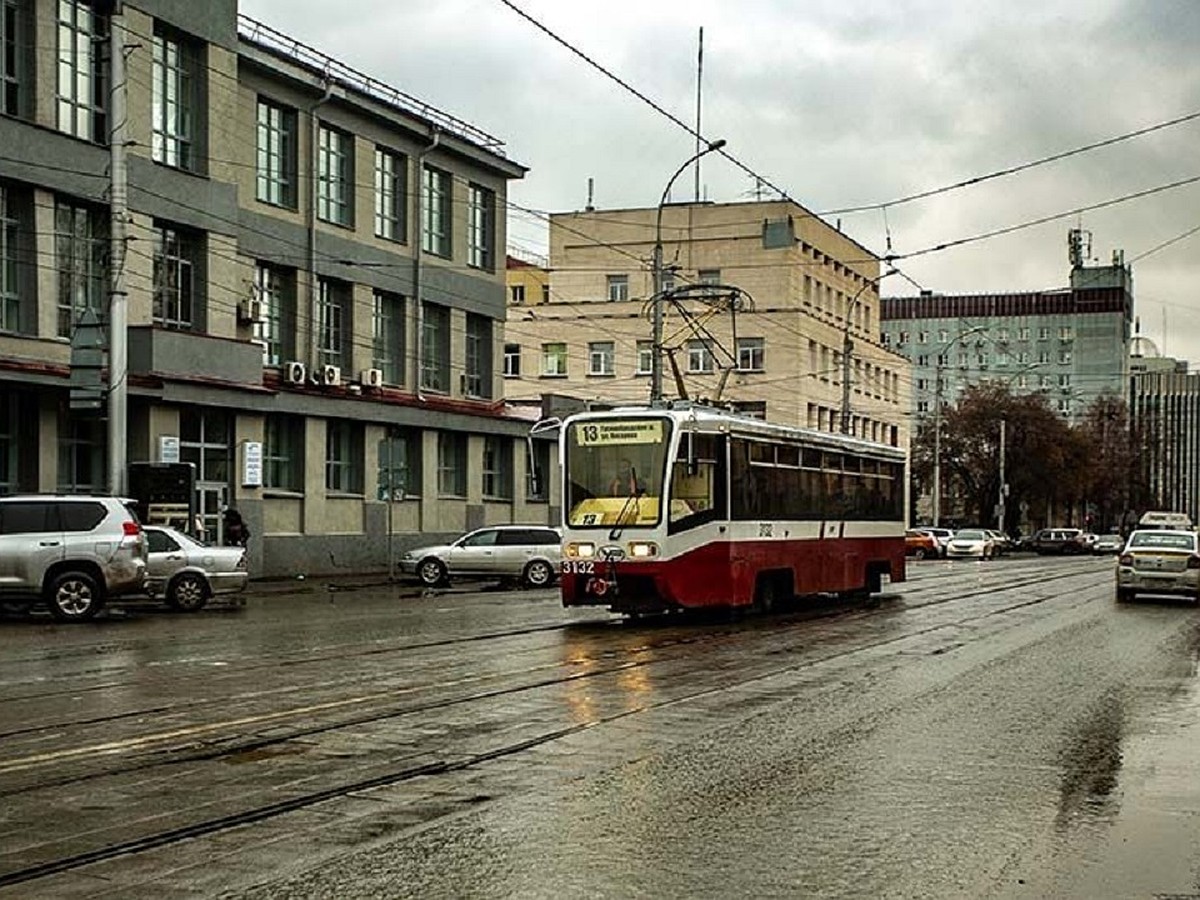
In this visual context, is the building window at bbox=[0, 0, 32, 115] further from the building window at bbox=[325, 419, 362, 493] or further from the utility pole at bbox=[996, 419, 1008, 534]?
the utility pole at bbox=[996, 419, 1008, 534]

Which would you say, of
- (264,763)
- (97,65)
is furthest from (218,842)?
(97,65)

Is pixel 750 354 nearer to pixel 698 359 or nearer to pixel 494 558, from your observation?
pixel 698 359

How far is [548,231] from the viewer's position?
8294 cm

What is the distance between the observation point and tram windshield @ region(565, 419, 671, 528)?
2298 cm

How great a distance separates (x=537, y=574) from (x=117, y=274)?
548 inches

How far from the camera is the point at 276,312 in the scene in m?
43.0

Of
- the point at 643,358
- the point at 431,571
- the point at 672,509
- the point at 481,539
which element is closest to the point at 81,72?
the point at 431,571

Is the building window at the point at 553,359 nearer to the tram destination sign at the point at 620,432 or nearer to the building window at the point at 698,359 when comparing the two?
the building window at the point at 698,359

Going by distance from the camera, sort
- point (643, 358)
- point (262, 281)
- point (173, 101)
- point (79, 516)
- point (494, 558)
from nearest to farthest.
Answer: point (79, 516)
point (173, 101)
point (494, 558)
point (262, 281)
point (643, 358)

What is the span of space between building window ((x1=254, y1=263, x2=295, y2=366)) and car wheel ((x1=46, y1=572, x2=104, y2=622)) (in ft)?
58.6

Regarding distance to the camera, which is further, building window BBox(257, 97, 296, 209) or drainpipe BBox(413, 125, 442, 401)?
drainpipe BBox(413, 125, 442, 401)

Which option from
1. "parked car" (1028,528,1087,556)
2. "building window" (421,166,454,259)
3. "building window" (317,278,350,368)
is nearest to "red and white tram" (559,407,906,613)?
"building window" (317,278,350,368)

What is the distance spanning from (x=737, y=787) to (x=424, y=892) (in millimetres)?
3228

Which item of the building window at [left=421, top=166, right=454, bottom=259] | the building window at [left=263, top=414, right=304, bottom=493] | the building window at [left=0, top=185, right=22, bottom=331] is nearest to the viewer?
the building window at [left=0, top=185, right=22, bottom=331]
